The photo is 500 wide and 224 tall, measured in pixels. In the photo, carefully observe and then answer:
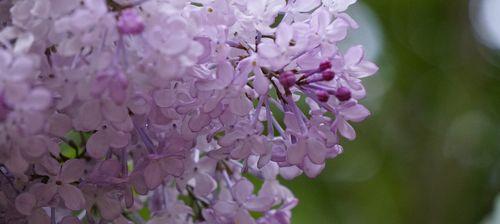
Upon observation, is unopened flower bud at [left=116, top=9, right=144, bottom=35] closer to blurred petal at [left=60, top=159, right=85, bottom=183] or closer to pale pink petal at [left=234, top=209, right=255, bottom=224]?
blurred petal at [left=60, top=159, right=85, bottom=183]

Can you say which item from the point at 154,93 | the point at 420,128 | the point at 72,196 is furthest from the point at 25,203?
the point at 420,128

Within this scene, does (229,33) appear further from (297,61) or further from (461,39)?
(461,39)

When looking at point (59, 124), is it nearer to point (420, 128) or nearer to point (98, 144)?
point (98, 144)

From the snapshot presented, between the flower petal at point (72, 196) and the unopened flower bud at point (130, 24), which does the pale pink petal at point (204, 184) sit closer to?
the flower petal at point (72, 196)

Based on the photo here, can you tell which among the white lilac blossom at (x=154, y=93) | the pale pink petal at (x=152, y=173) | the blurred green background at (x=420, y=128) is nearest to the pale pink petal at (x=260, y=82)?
the white lilac blossom at (x=154, y=93)

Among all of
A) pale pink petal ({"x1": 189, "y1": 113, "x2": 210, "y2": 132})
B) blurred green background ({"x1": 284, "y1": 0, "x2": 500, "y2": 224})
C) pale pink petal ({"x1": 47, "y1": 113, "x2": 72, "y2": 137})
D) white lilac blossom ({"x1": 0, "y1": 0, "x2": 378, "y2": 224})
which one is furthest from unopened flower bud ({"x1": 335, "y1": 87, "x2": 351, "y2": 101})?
blurred green background ({"x1": 284, "y1": 0, "x2": 500, "y2": 224})
